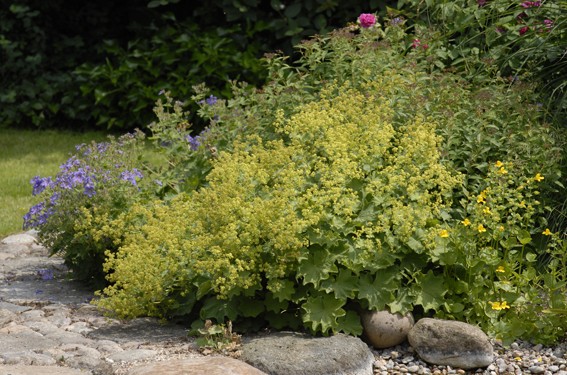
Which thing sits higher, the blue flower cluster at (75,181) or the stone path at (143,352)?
the blue flower cluster at (75,181)

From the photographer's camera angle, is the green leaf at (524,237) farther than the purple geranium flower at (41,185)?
No

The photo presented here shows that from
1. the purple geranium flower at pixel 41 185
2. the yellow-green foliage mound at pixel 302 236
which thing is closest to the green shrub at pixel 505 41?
the yellow-green foliage mound at pixel 302 236

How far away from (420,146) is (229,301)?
1.23m

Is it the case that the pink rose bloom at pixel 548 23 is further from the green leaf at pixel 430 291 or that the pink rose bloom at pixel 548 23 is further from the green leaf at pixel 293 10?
the green leaf at pixel 293 10

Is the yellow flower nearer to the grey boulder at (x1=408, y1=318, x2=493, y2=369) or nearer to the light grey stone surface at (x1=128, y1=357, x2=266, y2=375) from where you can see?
the grey boulder at (x1=408, y1=318, x2=493, y2=369)

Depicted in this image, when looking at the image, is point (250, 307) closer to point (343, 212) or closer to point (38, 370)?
point (343, 212)

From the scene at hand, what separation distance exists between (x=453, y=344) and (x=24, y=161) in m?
5.49

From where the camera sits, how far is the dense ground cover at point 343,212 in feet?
15.4

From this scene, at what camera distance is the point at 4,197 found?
7.85 metres

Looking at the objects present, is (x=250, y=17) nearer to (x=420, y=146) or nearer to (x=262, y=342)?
(x=420, y=146)

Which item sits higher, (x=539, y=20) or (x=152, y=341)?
(x=539, y=20)

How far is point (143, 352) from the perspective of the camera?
4559 millimetres

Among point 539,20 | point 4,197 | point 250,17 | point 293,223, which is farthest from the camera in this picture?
point 250,17

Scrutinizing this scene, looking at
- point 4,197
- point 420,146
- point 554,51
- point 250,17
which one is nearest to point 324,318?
point 420,146
